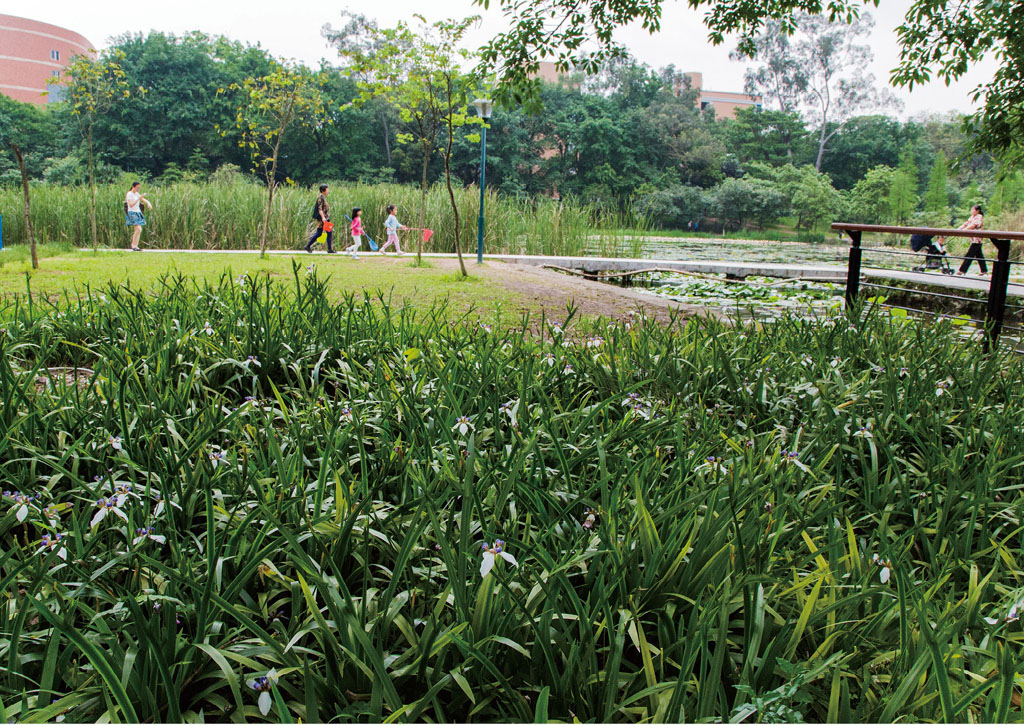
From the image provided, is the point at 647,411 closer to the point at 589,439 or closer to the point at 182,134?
the point at 589,439

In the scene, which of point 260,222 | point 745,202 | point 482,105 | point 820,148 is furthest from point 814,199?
point 260,222

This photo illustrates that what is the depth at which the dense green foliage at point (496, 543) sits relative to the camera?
1.25 meters

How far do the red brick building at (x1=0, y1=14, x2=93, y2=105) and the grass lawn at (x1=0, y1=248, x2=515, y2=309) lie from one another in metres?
49.1

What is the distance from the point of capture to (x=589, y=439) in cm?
228

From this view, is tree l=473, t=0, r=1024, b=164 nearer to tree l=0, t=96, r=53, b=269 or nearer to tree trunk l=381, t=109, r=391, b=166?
tree trunk l=381, t=109, r=391, b=166

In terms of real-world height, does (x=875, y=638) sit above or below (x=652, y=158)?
below

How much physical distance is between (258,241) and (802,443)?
1312cm

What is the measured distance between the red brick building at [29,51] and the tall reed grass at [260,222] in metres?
43.7

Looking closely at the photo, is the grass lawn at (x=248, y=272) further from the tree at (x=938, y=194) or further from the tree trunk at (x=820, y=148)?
the tree trunk at (x=820, y=148)

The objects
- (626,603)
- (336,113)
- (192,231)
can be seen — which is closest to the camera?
(626,603)

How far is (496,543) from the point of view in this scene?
1.45m

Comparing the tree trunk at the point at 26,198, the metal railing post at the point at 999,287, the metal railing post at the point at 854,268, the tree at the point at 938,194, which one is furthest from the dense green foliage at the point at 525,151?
the metal railing post at the point at 999,287

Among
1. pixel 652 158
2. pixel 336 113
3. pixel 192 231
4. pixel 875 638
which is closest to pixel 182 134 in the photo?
pixel 336 113

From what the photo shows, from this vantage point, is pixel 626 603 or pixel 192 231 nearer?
pixel 626 603
